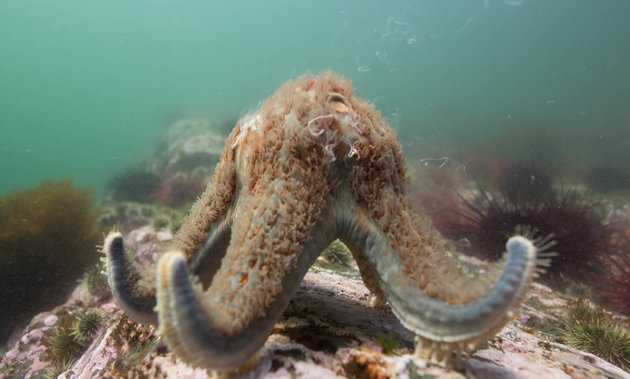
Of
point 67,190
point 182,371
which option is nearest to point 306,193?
point 182,371

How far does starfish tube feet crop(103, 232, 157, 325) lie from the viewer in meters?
2.16

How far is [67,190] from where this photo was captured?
11.0 meters

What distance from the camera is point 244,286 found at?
5.91 feet

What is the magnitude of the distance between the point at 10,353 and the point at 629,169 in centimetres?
3147

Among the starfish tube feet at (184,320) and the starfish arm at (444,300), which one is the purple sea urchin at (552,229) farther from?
the starfish tube feet at (184,320)

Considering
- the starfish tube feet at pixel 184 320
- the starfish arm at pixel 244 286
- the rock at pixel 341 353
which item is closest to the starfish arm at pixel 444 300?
the rock at pixel 341 353

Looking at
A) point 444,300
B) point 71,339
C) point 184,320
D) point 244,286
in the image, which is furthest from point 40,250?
point 444,300

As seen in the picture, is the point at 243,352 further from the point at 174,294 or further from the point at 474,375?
the point at 474,375

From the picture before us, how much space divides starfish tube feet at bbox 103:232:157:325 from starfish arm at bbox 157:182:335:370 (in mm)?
716

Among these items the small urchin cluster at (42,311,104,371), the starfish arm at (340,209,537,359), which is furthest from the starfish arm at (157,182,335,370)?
the small urchin cluster at (42,311,104,371)

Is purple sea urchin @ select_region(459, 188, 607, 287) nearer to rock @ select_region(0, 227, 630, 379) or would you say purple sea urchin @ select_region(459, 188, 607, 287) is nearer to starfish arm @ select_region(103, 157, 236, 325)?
rock @ select_region(0, 227, 630, 379)

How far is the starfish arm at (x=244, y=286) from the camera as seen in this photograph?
145 centimetres

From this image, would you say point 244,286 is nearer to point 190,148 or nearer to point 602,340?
point 602,340

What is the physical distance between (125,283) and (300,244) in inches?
51.1
